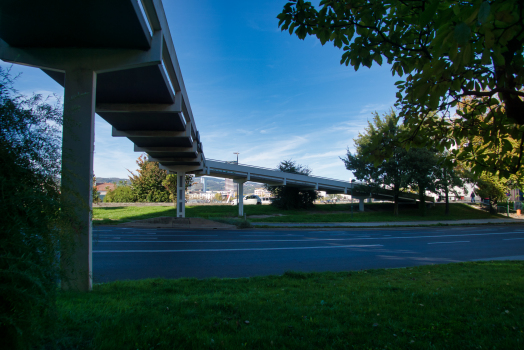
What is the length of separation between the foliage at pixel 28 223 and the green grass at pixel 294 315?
0.66m

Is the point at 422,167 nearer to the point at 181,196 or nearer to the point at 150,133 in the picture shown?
the point at 181,196

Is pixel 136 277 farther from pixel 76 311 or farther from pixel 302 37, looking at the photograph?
pixel 302 37

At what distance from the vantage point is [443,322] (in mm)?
3729

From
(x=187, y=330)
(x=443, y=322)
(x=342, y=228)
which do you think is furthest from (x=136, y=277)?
(x=342, y=228)

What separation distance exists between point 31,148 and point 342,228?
75.2 ft

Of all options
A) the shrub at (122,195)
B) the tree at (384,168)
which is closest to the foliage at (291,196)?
the tree at (384,168)

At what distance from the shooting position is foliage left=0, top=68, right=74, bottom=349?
205cm

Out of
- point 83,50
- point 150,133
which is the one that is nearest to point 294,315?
point 83,50

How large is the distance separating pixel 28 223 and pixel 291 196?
4249 centimetres

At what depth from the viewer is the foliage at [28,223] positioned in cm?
205

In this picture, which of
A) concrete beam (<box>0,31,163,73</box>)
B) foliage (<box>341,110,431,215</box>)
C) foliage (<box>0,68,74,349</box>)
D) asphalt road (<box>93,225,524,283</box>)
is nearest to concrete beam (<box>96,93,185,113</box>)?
asphalt road (<box>93,225,524,283</box>)

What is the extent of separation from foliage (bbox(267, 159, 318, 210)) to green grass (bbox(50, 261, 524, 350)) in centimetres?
3792

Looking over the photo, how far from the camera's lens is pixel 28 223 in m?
2.29

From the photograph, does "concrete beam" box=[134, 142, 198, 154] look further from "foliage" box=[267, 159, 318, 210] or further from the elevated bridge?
"foliage" box=[267, 159, 318, 210]
